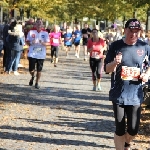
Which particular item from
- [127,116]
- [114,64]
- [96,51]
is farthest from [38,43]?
[114,64]

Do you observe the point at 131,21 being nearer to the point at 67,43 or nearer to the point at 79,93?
the point at 79,93

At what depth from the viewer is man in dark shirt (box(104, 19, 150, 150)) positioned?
601 centimetres

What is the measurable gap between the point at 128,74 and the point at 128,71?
4 centimetres

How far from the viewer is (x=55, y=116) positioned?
972cm

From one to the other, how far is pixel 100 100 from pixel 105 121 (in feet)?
8.68

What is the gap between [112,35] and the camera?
23.8 m

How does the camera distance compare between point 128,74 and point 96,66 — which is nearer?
point 128,74

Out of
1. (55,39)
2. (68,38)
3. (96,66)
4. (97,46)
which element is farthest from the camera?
(68,38)

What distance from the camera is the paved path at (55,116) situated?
750 cm

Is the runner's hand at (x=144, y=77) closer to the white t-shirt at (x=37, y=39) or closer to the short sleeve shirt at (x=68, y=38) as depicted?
the white t-shirt at (x=37, y=39)

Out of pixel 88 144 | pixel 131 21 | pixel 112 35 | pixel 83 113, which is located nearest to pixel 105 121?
pixel 83 113

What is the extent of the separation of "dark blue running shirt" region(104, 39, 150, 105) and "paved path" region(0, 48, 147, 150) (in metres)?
1.41

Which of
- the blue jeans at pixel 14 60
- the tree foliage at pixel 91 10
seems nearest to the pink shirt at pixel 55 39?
the blue jeans at pixel 14 60

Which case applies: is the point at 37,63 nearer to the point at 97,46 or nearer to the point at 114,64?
the point at 97,46
